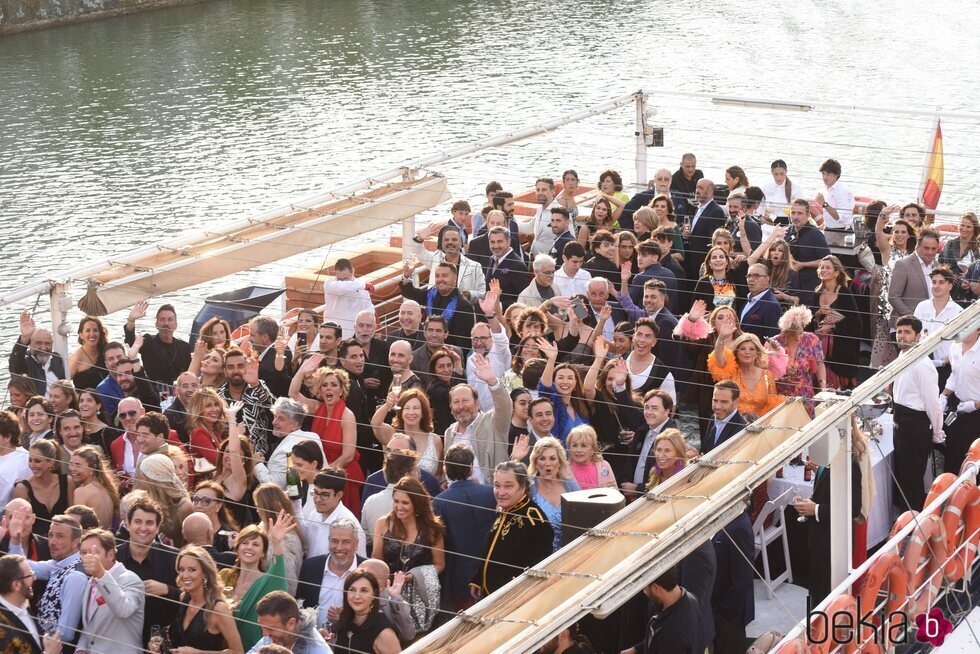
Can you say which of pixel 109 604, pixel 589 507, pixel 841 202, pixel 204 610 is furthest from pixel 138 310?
pixel 841 202

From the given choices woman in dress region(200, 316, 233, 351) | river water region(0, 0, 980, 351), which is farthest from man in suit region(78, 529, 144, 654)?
river water region(0, 0, 980, 351)

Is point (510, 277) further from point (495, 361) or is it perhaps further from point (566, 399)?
point (566, 399)

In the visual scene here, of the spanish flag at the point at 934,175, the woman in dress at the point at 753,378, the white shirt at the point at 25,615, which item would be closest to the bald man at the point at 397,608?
the white shirt at the point at 25,615

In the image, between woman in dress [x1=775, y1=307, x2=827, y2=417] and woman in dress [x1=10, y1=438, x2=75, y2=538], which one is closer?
woman in dress [x1=10, y1=438, x2=75, y2=538]

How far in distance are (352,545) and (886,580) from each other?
2329 mm

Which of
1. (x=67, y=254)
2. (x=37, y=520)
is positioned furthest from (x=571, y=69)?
(x=37, y=520)

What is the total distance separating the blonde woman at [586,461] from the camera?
21.6 feet

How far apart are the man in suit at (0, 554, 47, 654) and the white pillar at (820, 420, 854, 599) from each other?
3.36 m

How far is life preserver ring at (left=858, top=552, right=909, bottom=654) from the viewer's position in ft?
18.7

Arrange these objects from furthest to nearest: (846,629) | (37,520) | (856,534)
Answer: (37,520) → (856,534) → (846,629)

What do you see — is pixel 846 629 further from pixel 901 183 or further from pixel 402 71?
pixel 402 71

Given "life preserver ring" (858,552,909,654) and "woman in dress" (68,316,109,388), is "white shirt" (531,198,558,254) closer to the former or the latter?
"woman in dress" (68,316,109,388)

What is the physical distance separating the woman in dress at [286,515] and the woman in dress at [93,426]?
1.99 meters

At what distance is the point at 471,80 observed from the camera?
79.9 ft
